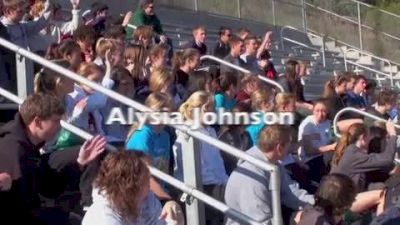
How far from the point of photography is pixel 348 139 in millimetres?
10156

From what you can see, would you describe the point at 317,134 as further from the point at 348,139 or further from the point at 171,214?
the point at 171,214

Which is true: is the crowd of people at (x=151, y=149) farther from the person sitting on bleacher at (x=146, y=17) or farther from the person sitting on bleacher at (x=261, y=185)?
the person sitting on bleacher at (x=146, y=17)

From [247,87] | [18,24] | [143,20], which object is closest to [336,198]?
[18,24]

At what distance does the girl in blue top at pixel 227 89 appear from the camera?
36.0ft

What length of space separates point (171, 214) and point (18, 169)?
104cm

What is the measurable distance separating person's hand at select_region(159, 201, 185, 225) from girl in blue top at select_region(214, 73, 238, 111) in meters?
3.90

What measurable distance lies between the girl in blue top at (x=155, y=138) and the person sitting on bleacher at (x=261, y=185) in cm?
64

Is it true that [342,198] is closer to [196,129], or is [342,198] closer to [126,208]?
[196,129]

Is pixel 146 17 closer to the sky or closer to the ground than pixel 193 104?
closer to the sky

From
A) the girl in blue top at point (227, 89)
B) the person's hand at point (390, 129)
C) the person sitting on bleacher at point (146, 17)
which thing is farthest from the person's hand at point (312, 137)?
the person sitting on bleacher at point (146, 17)

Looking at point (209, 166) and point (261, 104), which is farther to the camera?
point (261, 104)

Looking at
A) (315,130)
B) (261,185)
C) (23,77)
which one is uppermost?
(23,77)

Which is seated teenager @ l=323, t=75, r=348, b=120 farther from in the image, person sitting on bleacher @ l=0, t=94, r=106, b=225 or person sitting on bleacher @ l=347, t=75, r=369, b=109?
person sitting on bleacher @ l=0, t=94, r=106, b=225

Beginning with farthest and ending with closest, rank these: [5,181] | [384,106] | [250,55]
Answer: [250,55] → [384,106] → [5,181]
